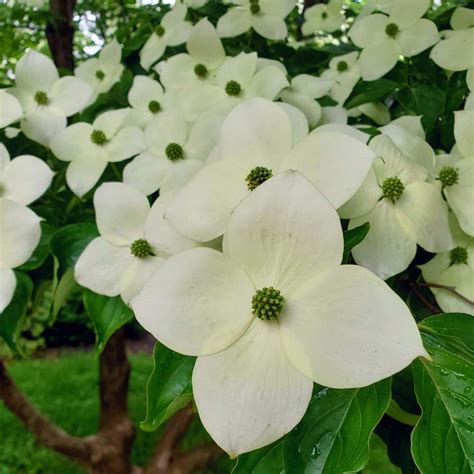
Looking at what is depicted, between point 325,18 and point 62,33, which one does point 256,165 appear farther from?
point 62,33

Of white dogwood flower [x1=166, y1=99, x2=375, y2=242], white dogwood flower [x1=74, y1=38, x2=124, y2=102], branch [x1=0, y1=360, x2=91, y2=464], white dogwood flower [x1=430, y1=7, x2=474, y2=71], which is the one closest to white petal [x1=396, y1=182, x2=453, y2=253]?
white dogwood flower [x1=166, y1=99, x2=375, y2=242]

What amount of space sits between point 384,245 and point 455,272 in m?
0.09

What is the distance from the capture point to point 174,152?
690 millimetres

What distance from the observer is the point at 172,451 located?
1558 millimetres

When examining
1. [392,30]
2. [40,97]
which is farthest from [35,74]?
[392,30]

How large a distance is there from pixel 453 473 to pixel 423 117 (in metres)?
0.44

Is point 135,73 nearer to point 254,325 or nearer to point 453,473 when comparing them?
point 254,325

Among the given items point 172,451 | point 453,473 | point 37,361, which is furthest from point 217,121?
point 37,361

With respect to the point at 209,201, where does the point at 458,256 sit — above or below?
below

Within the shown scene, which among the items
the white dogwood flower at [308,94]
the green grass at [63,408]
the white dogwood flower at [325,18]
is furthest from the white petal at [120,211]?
the green grass at [63,408]

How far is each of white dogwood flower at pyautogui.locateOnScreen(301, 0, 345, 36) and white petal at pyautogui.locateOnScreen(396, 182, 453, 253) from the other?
2.01 ft

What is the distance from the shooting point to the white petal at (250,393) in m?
0.39

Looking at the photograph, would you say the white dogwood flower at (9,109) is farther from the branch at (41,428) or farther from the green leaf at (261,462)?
the branch at (41,428)

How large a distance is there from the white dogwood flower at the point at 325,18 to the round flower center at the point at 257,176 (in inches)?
26.3
